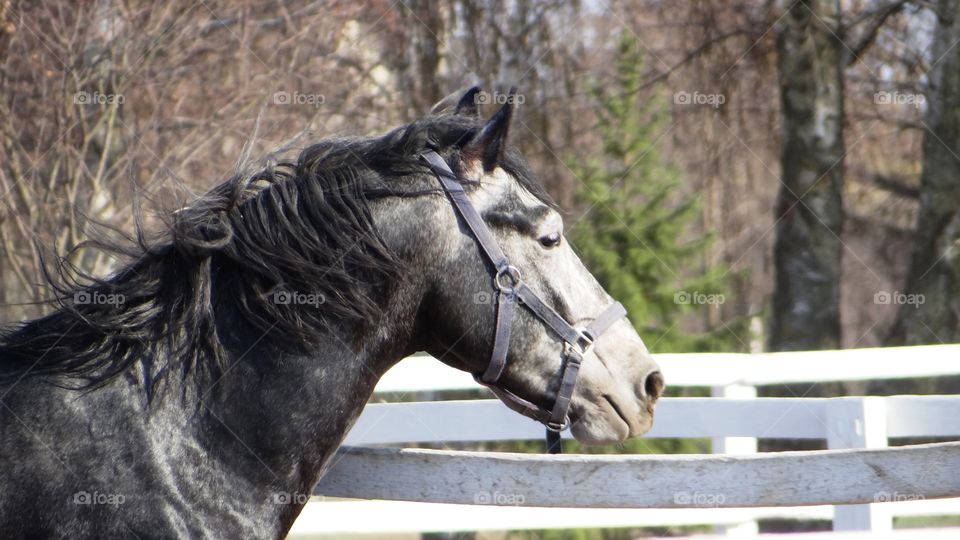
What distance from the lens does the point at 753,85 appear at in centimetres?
1141

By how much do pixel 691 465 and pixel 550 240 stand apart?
2.61 ft

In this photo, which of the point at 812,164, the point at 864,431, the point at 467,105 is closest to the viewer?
the point at 467,105

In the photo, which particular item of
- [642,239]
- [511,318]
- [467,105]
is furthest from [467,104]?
[642,239]

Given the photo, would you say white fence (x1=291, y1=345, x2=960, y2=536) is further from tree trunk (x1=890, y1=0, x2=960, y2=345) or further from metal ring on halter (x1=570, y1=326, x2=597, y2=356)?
tree trunk (x1=890, y1=0, x2=960, y2=345)

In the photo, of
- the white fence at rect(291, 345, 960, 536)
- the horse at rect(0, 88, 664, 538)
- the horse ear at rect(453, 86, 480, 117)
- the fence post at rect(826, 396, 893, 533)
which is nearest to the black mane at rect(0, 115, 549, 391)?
the horse at rect(0, 88, 664, 538)

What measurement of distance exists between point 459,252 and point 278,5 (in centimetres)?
509

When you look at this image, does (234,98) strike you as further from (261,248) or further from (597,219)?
(261,248)

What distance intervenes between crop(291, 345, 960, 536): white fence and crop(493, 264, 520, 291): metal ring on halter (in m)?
0.62

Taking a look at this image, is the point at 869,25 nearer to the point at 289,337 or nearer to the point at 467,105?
the point at 467,105

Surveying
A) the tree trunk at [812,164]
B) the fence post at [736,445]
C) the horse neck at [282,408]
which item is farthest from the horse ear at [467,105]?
the tree trunk at [812,164]

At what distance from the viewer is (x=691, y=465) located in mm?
3012

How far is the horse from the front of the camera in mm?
2473

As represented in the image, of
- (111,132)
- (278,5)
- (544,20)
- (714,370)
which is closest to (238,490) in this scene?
(714,370)

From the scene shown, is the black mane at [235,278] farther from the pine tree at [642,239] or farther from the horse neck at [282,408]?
the pine tree at [642,239]
